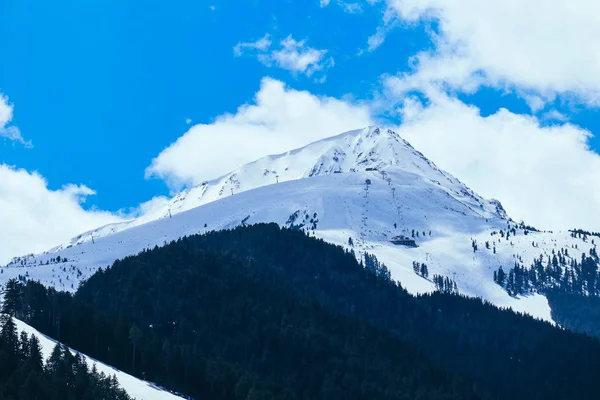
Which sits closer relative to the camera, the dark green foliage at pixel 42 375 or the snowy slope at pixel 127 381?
the dark green foliage at pixel 42 375

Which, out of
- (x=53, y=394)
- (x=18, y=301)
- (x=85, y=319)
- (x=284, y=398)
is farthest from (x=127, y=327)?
(x=53, y=394)

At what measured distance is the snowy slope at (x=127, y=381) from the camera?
161000mm

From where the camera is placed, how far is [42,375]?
494 ft

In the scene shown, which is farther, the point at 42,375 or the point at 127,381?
the point at 127,381

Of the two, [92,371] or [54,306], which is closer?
[92,371]

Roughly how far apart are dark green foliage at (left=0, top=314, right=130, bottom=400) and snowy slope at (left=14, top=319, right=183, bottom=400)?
4224 mm

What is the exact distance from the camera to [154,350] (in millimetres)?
189375

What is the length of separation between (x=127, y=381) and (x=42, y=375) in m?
19.5

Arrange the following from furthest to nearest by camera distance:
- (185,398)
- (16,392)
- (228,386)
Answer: (228,386) < (185,398) < (16,392)

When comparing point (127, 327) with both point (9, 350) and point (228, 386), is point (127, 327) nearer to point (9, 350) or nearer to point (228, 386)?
point (228, 386)

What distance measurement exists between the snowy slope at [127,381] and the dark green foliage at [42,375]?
13.9ft

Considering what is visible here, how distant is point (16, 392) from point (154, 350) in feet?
164

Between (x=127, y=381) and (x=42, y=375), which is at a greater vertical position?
(x=127, y=381)

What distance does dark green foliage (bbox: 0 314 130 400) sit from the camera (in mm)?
143500
